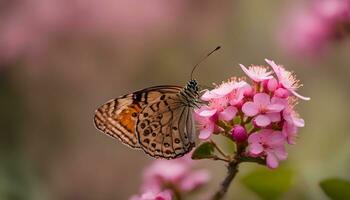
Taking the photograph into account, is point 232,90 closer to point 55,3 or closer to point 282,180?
point 282,180

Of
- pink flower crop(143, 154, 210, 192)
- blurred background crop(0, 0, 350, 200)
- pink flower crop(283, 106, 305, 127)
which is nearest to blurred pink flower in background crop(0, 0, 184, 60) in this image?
blurred background crop(0, 0, 350, 200)

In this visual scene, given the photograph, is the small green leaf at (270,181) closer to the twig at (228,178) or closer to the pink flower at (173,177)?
the pink flower at (173,177)

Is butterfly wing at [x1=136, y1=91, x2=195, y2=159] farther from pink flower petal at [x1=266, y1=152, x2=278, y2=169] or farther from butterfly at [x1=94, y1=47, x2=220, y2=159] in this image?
pink flower petal at [x1=266, y1=152, x2=278, y2=169]

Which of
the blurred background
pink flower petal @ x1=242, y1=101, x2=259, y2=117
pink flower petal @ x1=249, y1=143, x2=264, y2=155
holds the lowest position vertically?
the blurred background

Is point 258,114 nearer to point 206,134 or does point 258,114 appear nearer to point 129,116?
point 206,134

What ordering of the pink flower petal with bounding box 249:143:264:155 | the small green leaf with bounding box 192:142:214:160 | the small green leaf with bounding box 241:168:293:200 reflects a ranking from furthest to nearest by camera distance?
the small green leaf with bounding box 241:168:293:200 < the small green leaf with bounding box 192:142:214:160 < the pink flower petal with bounding box 249:143:264:155

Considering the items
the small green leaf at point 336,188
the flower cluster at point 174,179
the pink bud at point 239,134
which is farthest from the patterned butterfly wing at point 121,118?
the small green leaf at point 336,188

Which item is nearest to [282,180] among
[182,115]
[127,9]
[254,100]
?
[182,115]

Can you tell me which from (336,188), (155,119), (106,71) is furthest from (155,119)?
(106,71)
